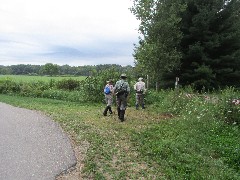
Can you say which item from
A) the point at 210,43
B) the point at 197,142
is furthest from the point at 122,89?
the point at 210,43

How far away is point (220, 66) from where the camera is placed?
1149 inches

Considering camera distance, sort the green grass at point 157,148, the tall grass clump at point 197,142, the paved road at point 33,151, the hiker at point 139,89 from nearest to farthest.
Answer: the paved road at point 33,151
the green grass at point 157,148
the tall grass clump at point 197,142
the hiker at point 139,89

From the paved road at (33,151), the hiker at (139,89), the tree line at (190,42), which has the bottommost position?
the paved road at (33,151)

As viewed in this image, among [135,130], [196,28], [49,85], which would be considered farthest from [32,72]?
[135,130]

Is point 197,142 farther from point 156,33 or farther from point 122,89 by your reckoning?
point 156,33

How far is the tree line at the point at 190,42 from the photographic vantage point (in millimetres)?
25094

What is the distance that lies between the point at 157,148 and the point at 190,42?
21.8 m

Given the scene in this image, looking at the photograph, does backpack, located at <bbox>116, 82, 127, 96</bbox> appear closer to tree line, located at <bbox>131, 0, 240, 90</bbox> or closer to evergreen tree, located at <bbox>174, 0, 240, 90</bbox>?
tree line, located at <bbox>131, 0, 240, 90</bbox>

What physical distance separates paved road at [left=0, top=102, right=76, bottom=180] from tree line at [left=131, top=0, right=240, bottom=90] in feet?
44.5

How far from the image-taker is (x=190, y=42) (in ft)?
96.7

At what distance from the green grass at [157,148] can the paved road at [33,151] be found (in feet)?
1.62

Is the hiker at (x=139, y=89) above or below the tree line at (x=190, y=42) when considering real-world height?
below

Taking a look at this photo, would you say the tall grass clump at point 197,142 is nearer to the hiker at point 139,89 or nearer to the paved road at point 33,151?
the paved road at point 33,151

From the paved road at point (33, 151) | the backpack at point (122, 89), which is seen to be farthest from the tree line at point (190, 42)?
the paved road at point (33, 151)
